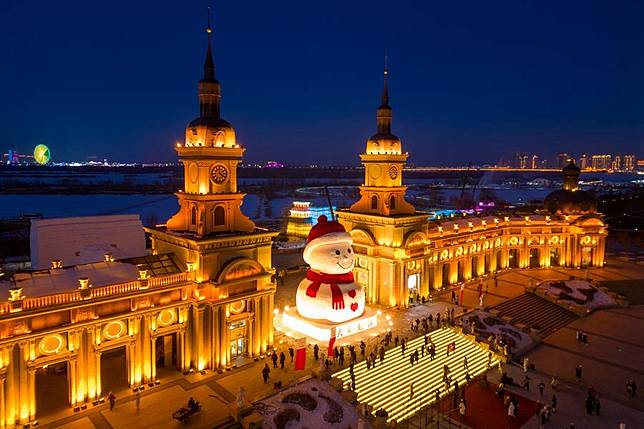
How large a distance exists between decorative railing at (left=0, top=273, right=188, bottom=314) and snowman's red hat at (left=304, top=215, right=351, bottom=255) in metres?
8.86

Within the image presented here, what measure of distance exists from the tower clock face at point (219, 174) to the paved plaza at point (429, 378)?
10736 millimetres

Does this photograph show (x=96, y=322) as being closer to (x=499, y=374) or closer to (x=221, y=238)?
(x=221, y=238)

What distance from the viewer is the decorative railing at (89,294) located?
19.6 m

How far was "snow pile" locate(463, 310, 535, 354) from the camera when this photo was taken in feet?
103

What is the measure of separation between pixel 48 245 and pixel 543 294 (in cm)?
3954

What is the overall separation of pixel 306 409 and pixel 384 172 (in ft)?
72.4

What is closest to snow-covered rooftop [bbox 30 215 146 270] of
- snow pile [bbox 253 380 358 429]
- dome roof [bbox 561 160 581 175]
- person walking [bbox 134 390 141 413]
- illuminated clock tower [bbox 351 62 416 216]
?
person walking [bbox 134 390 141 413]

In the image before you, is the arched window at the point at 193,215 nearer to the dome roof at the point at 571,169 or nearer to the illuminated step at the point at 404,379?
the illuminated step at the point at 404,379

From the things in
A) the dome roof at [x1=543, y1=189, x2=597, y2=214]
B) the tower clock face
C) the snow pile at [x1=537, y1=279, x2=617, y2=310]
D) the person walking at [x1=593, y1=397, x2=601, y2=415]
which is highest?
the tower clock face

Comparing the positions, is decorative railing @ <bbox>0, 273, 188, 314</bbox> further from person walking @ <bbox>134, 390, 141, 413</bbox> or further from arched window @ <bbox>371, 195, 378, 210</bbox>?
arched window @ <bbox>371, 195, 378, 210</bbox>

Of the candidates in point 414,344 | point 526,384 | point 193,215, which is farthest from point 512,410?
point 193,215

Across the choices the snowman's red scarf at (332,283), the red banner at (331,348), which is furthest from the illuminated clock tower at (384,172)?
the red banner at (331,348)

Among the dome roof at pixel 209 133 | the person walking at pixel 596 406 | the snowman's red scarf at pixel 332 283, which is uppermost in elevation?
the dome roof at pixel 209 133

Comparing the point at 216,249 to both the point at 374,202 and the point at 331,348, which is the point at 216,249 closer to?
the point at 331,348
